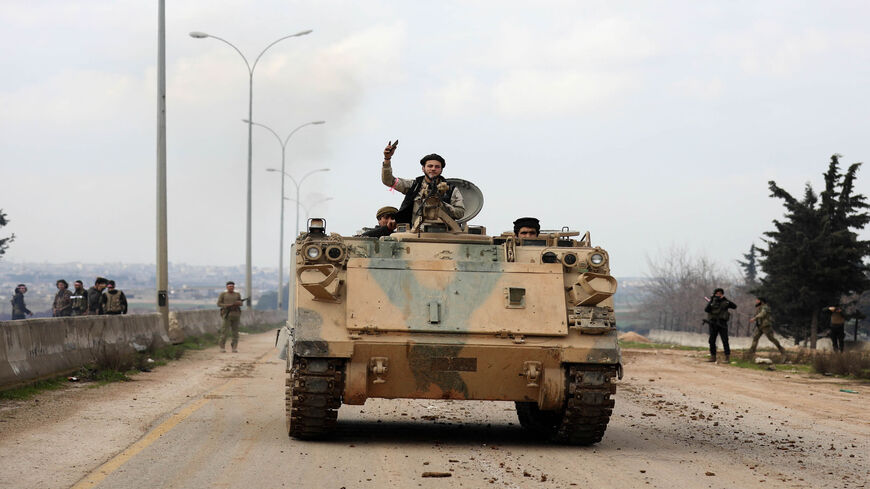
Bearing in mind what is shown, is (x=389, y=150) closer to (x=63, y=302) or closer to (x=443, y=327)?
(x=443, y=327)

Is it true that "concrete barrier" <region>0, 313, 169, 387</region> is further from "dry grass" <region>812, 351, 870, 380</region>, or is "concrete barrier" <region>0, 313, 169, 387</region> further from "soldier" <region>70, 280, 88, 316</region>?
"dry grass" <region>812, 351, 870, 380</region>

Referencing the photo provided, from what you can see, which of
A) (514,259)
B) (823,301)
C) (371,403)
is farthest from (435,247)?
(823,301)

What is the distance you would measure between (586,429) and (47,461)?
15.4 ft

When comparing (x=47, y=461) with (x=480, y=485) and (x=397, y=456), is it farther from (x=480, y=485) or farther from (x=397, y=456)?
(x=480, y=485)

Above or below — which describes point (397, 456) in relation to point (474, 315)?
below

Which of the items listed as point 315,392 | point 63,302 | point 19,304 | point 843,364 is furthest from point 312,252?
point 19,304

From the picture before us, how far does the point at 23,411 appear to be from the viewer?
12.9m

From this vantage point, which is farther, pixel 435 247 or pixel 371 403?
pixel 371 403

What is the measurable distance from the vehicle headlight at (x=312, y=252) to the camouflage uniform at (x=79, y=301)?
15.8 meters

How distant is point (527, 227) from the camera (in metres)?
12.7

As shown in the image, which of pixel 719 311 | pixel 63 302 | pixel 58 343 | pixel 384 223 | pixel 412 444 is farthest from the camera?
pixel 719 311

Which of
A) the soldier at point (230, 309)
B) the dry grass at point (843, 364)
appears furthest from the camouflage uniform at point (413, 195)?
the soldier at point (230, 309)

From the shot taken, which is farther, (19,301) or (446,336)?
(19,301)

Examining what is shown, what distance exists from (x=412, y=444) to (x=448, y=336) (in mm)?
1080
